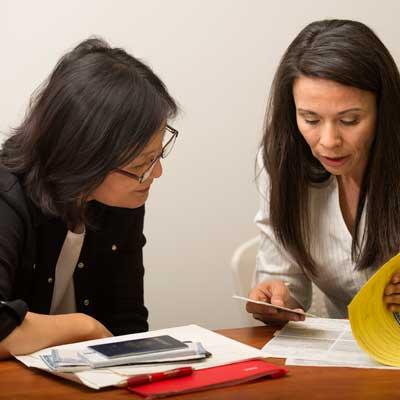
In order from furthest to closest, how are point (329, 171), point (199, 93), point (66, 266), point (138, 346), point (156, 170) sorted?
point (199, 93) < point (329, 171) < point (66, 266) < point (156, 170) < point (138, 346)

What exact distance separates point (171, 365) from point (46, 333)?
0.89 ft

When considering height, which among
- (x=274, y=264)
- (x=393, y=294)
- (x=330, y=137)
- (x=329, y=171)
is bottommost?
(x=274, y=264)

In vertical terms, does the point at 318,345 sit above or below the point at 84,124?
below

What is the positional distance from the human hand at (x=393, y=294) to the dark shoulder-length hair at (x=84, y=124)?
582 mm

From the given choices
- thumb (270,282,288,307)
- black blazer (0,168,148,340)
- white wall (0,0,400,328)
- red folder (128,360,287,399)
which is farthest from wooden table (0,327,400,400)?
white wall (0,0,400,328)

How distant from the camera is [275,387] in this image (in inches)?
58.9

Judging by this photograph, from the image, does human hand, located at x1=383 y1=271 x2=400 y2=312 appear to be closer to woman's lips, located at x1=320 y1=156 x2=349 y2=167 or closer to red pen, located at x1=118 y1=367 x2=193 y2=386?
woman's lips, located at x1=320 y1=156 x2=349 y2=167

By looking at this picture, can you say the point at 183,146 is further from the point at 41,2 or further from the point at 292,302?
the point at 292,302

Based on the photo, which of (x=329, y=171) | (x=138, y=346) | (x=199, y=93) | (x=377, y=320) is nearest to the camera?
(x=138, y=346)

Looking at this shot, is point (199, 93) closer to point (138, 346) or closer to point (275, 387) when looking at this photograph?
point (138, 346)

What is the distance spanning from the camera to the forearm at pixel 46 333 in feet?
5.34

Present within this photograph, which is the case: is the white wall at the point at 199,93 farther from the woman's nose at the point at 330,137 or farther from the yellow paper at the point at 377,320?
the yellow paper at the point at 377,320

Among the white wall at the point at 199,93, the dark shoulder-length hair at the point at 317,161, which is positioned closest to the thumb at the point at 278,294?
the dark shoulder-length hair at the point at 317,161

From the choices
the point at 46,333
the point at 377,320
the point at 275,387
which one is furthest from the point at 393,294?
the point at 46,333
